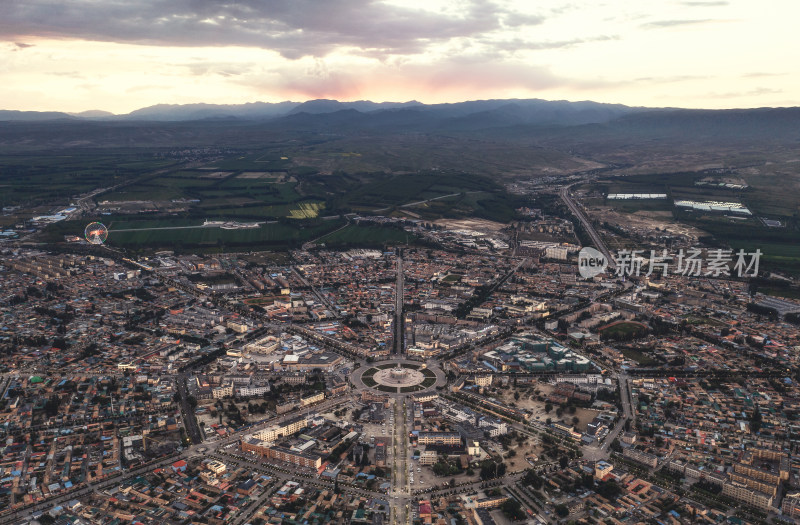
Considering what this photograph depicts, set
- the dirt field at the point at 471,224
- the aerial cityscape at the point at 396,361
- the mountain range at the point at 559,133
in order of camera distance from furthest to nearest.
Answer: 1. the mountain range at the point at 559,133
2. the dirt field at the point at 471,224
3. the aerial cityscape at the point at 396,361

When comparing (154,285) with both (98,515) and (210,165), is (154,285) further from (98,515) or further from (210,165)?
(210,165)

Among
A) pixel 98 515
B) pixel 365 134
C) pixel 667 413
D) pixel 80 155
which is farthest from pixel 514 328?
pixel 365 134

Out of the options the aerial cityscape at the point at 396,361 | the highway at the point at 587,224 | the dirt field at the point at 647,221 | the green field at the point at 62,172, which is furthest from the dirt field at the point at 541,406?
the green field at the point at 62,172

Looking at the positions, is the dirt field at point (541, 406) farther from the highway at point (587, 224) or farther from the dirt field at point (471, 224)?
the dirt field at point (471, 224)

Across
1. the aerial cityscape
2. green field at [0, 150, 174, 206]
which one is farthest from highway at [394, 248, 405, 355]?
green field at [0, 150, 174, 206]

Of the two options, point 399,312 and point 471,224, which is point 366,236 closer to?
point 471,224

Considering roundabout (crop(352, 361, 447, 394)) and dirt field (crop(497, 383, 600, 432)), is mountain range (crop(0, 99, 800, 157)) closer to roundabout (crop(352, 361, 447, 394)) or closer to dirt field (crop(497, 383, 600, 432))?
roundabout (crop(352, 361, 447, 394))

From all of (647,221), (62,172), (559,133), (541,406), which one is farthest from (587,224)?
(559,133)
